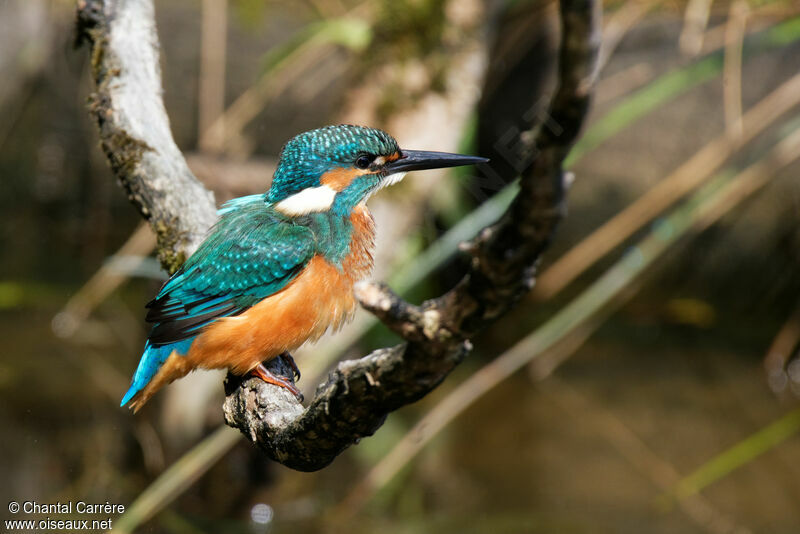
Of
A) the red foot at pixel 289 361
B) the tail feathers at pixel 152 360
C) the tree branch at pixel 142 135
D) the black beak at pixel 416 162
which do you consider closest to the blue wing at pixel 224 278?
the tail feathers at pixel 152 360

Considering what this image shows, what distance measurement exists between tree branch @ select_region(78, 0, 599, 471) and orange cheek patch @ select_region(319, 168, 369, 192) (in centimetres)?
33

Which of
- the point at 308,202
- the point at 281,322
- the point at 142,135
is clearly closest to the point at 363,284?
the point at 281,322

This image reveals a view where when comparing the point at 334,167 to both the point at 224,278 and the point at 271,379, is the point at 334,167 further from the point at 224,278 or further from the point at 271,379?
the point at 271,379

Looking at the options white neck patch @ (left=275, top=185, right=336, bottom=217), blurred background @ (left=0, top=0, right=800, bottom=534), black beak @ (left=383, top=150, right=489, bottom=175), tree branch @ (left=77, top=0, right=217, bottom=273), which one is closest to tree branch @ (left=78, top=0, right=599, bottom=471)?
tree branch @ (left=77, top=0, right=217, bottom=273)

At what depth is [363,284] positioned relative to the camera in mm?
1006

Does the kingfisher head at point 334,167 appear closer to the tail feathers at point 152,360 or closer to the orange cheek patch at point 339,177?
the orange cheek patch at point 339,177

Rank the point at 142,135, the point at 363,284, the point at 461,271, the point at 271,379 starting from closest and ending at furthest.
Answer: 1. the point at 363,284
2. the point at 271,379
3. the point at 142,135
4. the point at 461,271

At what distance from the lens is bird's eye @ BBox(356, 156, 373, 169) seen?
2215 mm

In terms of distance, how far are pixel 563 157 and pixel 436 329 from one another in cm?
27

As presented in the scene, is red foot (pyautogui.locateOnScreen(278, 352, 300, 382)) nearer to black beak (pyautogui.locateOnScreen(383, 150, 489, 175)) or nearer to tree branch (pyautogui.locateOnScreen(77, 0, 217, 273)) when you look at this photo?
tree branch (pyautogui.locateOnScreen(77, 0, 217, 273))

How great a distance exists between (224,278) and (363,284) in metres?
1.14

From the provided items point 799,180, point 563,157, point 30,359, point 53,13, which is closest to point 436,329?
point 563,157

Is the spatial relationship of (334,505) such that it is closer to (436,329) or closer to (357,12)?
(357,12)

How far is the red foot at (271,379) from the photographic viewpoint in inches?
73.9
